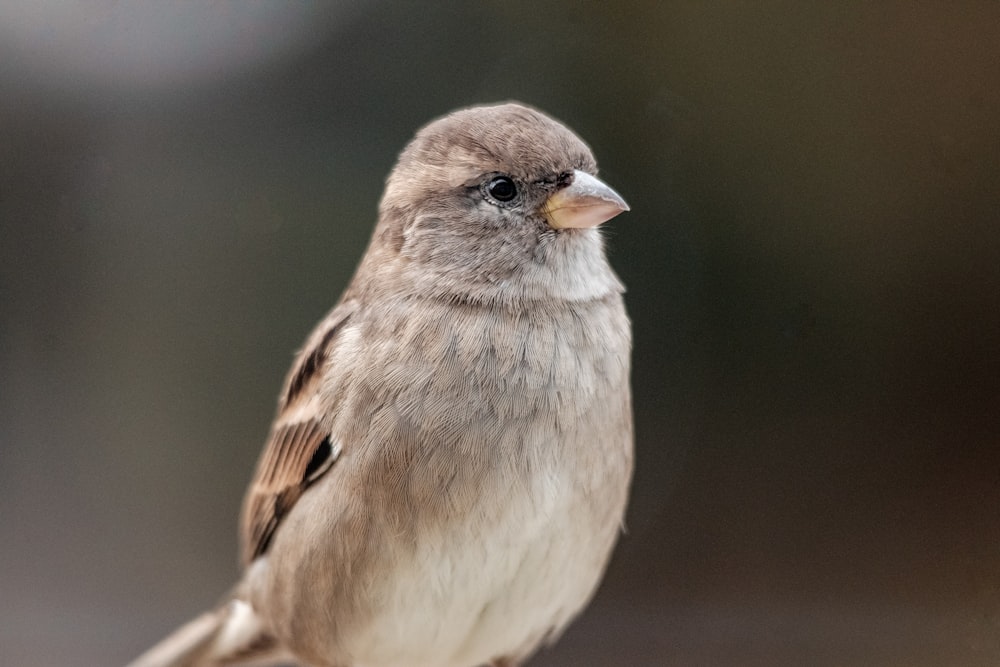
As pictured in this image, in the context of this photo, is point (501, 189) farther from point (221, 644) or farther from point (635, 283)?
point (221, 644)

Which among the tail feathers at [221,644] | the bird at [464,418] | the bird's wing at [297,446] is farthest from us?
the tail feathers at [221,644]

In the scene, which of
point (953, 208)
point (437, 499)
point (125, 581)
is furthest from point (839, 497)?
point (125, 581)

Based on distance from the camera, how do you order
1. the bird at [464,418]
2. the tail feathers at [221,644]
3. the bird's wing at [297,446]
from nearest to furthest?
the bird at [464,418]
the bird's wing at [297,446]
the tail feathers at [221,644]

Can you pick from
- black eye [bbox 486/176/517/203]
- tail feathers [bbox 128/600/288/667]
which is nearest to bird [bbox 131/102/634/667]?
black eye [bbox 486/176/517/203]

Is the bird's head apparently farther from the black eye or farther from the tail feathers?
the tail feathers

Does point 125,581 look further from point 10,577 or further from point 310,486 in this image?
point 310,486

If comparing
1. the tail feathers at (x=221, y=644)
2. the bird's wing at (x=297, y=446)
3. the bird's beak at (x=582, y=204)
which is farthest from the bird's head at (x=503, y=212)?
the tail feathers at (x=221, y=644)

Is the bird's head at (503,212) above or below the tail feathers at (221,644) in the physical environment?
above

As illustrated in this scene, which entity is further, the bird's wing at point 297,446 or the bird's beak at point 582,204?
the bird's wing at point 297,446

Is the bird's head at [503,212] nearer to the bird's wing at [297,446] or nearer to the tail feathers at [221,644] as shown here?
the bird's wing at [297,446]
